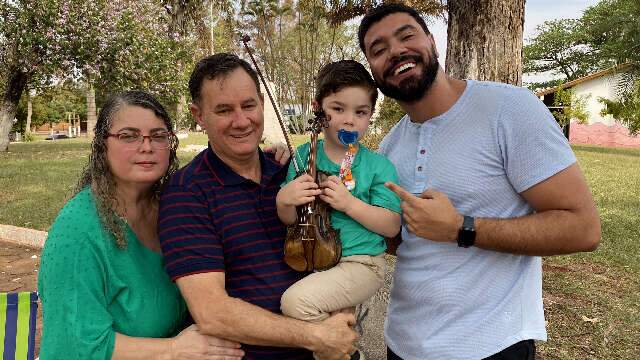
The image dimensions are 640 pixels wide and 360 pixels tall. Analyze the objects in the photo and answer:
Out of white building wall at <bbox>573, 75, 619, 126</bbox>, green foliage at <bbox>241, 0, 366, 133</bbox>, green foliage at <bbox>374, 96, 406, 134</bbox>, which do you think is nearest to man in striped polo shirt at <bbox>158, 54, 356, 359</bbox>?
green foliage at <bbox>374, 96, 406, 134</bbox>

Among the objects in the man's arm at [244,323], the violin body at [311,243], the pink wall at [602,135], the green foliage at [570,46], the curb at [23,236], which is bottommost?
the curb at [23,236]

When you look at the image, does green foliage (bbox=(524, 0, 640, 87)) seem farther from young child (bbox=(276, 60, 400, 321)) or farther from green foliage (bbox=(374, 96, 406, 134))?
young child (bbox=(276, 60, 400, 321))

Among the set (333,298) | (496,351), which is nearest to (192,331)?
(333,298)

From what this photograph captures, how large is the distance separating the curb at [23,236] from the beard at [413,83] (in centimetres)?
716

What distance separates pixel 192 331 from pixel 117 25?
64.7 feet

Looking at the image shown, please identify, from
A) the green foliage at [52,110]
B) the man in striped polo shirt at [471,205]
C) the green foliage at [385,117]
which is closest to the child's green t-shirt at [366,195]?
the man in striped polo shirt at [471,205]

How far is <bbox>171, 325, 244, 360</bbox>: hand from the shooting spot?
1.97m

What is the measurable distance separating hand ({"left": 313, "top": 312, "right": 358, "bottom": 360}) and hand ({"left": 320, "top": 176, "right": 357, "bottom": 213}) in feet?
1.41

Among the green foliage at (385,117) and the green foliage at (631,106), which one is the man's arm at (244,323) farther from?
the green foliage at (631,106)

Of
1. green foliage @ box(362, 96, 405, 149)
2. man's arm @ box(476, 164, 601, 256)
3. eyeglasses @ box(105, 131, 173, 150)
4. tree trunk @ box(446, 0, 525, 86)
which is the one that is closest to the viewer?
man's arm @ box(476, 164, 601, 256)

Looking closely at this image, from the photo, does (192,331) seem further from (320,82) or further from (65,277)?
(320,82)

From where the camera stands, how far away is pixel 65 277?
187 centimetres

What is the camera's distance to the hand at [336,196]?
205 centimetres

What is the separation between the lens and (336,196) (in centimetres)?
205
